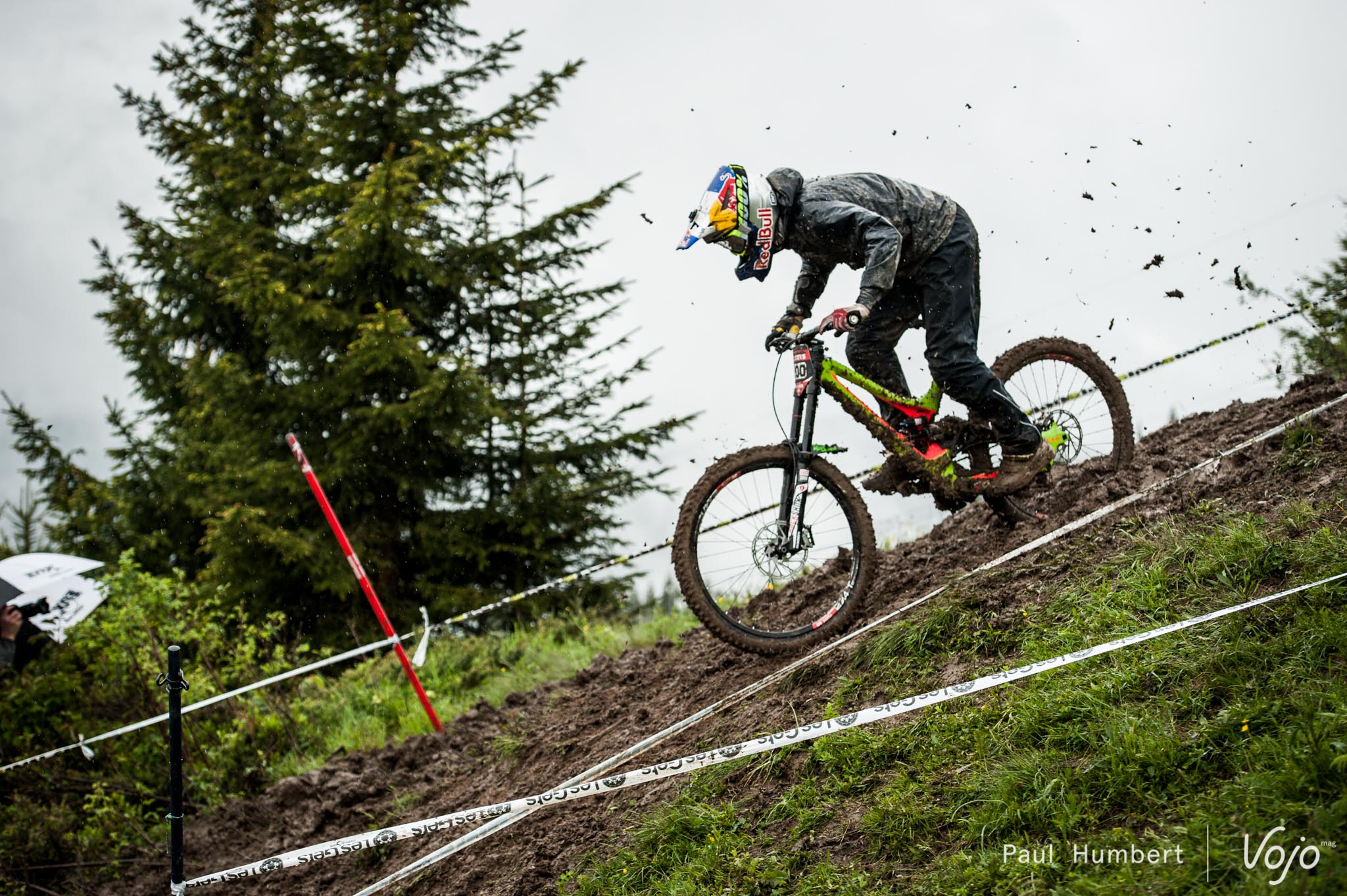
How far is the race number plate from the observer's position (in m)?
4.96

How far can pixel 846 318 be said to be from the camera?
4715 mm

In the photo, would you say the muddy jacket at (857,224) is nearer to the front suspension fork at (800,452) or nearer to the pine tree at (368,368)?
the front suspension fork at (800,452)

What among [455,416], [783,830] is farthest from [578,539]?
[783,830]

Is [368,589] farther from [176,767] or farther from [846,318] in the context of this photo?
[846,318]

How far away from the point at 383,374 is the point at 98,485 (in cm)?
588

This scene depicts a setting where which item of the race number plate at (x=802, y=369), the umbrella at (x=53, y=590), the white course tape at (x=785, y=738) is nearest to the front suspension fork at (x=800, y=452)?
the race number plate at (x=802, y=369)

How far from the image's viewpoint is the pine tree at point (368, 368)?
1184 centimetres

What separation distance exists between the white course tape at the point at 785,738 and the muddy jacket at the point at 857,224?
1.98 metres

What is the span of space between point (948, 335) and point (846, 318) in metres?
0.80

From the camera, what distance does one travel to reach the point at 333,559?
38.4 ft

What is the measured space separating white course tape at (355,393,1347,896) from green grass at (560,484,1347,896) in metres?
0.32

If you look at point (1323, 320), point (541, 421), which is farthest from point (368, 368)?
point (1323, 320)

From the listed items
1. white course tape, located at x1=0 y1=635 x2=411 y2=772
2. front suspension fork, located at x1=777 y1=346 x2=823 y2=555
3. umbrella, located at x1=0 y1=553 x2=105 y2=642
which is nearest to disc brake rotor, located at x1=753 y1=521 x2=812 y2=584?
front suspension fork, located at x1=777 y1=346 x2=823 y2=555

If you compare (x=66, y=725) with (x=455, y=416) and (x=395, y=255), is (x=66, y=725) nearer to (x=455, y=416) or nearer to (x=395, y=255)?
(x=455, y=416)
